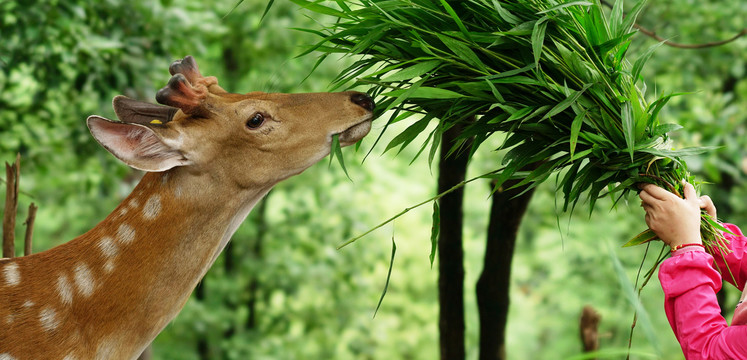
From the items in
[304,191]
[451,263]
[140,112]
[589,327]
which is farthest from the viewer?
[304,191]

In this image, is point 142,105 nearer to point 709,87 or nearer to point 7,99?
point 7,99

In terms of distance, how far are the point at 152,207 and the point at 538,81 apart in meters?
1.30

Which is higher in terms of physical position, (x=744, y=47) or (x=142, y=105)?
(x=744, y=47)

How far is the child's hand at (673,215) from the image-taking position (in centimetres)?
191

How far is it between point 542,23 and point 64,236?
8.84m

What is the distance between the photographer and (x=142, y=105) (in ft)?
7.75

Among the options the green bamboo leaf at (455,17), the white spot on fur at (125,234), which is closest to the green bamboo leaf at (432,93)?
the green bamboo leaf at (455,17)

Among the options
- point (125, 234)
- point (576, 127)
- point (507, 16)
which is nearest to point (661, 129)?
point (576, 127)

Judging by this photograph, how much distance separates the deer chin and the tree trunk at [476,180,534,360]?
97 cm

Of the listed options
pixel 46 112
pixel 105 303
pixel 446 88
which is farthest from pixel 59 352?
pixel 46 112

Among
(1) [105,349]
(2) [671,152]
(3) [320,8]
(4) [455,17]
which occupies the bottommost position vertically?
(1) [105,349]

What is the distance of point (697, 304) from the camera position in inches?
73.7

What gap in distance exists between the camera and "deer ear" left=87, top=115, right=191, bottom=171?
6.83 feet

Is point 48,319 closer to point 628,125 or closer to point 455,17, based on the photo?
point 455,17
